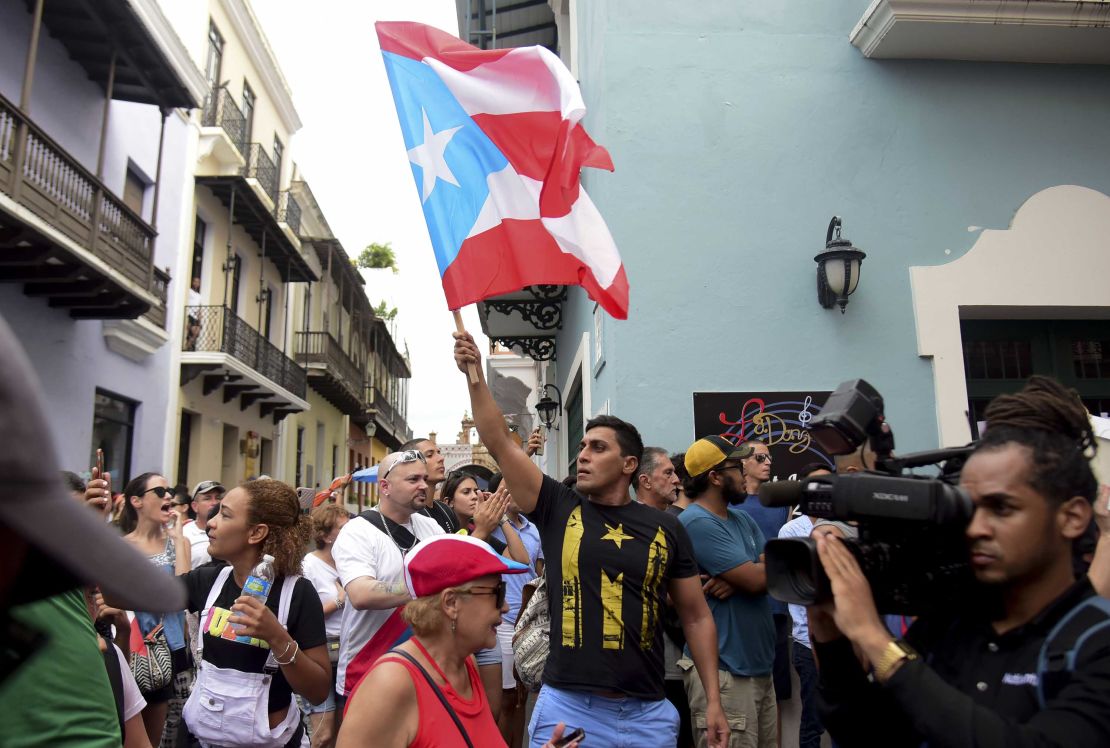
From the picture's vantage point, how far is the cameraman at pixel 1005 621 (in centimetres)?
152

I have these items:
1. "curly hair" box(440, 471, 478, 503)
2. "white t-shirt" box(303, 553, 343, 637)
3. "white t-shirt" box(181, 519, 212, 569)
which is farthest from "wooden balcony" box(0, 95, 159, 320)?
"white t-shirt" box(303, 553, 343, 637)

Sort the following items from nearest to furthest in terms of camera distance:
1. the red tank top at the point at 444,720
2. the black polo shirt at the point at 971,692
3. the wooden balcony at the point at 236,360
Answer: the black polo shirt at the point at 971,692, the red tank top at the point at 444,720, the wooden balcony at the point at 236,360

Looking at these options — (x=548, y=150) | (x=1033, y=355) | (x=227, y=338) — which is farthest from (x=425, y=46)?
(x=227, y=338)

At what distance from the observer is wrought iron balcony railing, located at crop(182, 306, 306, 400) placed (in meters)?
17.2

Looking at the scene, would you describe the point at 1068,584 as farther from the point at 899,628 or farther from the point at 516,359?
the point at 516,359

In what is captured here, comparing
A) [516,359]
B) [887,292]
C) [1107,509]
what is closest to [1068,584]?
[1107,509]

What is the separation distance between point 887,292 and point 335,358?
22779mm

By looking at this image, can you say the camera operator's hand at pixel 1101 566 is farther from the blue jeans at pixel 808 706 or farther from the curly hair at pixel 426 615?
the blue jeans at pixel 808 706

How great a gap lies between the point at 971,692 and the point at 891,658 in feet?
0.68

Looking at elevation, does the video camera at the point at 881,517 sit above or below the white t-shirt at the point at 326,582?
above

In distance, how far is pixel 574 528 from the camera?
3.53 m

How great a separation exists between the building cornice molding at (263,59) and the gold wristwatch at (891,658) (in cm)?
2164

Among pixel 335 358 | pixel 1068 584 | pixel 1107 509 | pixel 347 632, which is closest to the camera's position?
pixel 1068 584

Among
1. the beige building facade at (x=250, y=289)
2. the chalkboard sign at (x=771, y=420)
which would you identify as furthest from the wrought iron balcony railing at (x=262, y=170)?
the chalkboard sign at (x=771, y=420)
